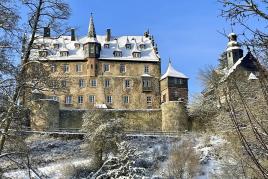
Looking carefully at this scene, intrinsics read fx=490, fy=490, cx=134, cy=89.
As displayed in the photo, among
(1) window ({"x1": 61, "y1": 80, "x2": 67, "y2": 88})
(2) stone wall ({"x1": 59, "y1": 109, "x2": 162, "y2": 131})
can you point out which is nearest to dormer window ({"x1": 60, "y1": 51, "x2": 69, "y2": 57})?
(2) stone wall ({"x1": 59, "y1": 109, "x2": 162, "y2": 131})

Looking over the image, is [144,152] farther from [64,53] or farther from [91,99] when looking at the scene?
[64,53]

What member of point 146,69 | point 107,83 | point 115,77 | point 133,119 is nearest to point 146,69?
point 146,69

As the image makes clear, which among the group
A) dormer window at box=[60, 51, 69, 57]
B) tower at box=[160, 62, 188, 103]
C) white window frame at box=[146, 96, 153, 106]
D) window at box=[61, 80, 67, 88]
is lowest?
window at box=[61, 80, 67, 88]

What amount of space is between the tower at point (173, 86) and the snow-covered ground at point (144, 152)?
332 inches

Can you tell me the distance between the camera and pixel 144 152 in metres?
37.4

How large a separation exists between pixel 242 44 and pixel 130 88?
157 feet

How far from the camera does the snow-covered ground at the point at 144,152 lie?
33.5m

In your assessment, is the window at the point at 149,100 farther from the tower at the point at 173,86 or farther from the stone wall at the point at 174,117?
the stone wall at the point at 174,117

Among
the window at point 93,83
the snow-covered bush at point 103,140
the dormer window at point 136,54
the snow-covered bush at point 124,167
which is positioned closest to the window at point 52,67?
the snow-covered bush at point 124,167

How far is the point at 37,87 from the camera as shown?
32.3 ft

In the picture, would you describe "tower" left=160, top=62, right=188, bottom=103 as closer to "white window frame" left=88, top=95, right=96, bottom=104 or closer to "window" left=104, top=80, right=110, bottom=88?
"window" left=104, top=80, right=110, bottom=88

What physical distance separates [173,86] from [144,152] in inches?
592

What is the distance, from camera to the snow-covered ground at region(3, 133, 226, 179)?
3350cm

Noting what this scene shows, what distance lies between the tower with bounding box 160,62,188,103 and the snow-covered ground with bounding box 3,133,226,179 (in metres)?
8.43
